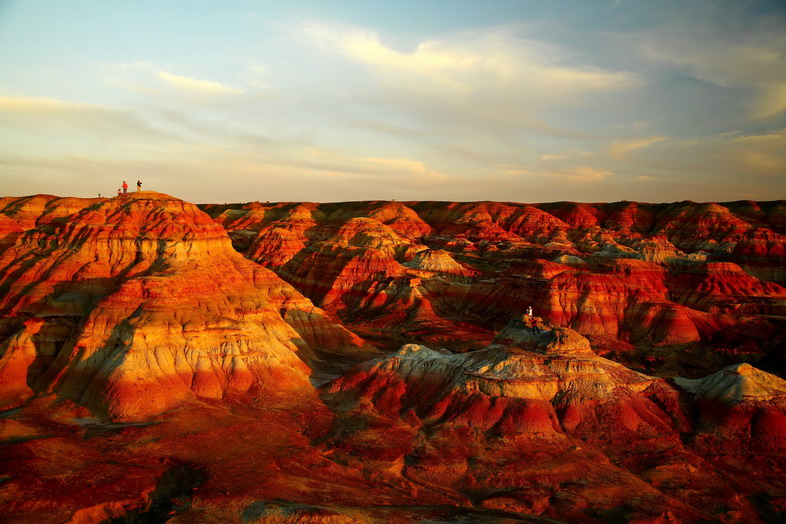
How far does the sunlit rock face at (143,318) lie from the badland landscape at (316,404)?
0.56 feet

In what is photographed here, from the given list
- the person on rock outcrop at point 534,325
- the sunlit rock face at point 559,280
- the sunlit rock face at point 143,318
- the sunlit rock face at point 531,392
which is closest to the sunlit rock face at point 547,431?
the sunlit rock face at point 531,392

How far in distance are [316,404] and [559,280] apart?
50.6 metres

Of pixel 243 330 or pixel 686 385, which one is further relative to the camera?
pixel 243 330

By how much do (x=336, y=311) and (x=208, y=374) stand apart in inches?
1896

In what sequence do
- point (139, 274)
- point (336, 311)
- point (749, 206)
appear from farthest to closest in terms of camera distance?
point (749, 206)
point (336, 311)
point (139, 274)

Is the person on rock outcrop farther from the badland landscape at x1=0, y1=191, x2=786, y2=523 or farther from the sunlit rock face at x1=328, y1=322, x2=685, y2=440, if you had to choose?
the sunlit rock face at x1=328, y1=322, x2=685, y2=440

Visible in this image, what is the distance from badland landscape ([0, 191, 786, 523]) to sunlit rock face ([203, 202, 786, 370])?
995mm

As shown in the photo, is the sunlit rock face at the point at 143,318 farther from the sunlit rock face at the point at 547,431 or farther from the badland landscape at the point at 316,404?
the sunlit rock face at the point at 547,431

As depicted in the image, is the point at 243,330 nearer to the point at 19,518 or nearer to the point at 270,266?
the point at 19,518

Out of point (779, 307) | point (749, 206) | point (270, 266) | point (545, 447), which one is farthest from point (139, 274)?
point (749, 206)

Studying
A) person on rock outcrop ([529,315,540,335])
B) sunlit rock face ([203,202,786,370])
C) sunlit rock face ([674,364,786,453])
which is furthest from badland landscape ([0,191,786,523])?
sunlit rock face ([203,202,786,370])

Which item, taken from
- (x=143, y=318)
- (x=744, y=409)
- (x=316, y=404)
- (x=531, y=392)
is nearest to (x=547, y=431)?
(x=531, y=392)

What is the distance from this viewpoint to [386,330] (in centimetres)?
8156

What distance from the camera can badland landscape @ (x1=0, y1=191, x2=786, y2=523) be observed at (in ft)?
93.0
